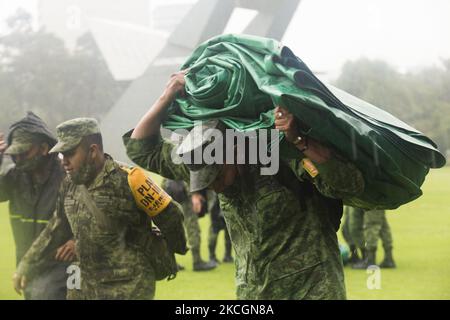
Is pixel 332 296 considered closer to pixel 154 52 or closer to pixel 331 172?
pixel 331 172

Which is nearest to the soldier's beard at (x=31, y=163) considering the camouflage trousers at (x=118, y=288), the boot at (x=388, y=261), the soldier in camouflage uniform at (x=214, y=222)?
the camouflage trousers at (x=118, y=288)

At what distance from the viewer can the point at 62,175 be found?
4.66m

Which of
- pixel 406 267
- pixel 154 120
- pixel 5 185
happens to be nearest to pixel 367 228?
pixel 406 267

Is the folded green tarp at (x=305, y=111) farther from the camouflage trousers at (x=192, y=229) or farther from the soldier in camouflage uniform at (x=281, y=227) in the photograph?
the camouflage trousers at (x=192, y=229)

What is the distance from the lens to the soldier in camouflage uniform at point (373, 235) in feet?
23.1

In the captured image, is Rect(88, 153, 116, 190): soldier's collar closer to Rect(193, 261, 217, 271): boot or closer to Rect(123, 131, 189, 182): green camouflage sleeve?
Rect(123, 131, 189, 182): green camouflage sleeve

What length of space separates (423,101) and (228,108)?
607cm

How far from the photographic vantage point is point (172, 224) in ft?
11.7

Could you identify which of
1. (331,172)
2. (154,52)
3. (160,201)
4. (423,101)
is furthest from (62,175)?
(154,52)

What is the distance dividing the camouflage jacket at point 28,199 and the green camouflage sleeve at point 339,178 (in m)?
2.61

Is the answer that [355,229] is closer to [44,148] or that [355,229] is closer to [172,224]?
[44,148]

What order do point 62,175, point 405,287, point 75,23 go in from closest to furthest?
1. point 62,175
2. point 405,287
3. point 75,23

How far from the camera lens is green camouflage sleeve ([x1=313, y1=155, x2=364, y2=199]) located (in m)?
2.38

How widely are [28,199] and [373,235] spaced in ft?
11.9
